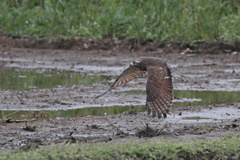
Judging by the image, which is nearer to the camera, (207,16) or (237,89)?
(237,89)

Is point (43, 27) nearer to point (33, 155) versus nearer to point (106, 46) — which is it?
point (106, 46)

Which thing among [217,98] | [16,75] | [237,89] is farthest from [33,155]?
[16,75]

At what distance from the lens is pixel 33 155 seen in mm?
6129

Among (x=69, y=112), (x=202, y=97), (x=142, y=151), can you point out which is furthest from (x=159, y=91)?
(x=202, y=97)

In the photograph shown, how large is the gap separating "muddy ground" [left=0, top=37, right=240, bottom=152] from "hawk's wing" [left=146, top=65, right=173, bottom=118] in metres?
0.21

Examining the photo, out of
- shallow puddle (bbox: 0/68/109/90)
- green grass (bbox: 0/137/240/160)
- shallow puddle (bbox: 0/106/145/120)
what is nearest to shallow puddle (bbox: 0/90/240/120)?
shallow puddle (bbox: 0/106/145/120)

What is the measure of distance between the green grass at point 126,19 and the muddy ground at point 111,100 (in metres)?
0.53

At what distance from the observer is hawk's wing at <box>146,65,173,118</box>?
794 centimetres

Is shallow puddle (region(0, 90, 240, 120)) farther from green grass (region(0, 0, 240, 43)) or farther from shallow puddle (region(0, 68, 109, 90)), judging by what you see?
green grass (region(0, 0, 240, 43))

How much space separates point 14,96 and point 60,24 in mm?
8397

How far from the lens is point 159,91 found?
26.7 feet

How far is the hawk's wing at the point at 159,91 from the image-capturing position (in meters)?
7.94

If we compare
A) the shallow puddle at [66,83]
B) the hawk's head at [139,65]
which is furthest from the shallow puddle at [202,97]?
the hawk's head at [139,65]

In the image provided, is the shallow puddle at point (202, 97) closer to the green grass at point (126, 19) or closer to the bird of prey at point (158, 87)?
the bird of prey at point (158, 87)
